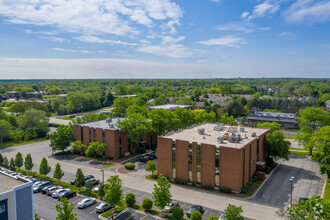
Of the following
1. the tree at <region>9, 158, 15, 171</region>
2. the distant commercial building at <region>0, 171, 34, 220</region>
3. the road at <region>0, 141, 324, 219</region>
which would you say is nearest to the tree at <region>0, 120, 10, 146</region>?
the road at <region>0, 141, 324, 219</region>

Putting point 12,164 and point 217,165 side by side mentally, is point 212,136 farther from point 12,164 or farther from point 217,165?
point 12,164

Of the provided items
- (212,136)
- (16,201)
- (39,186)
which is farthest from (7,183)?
(212,136)

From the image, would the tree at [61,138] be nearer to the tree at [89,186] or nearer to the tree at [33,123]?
the tree at [33,123]

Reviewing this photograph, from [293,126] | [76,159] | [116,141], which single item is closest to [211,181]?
[116,141]

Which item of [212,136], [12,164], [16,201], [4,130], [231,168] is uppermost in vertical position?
[212,136]

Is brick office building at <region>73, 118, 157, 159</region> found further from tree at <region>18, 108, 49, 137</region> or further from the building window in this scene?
the building window

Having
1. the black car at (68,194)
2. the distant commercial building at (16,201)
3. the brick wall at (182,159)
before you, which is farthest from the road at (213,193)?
the distant commercial building at (16,201)

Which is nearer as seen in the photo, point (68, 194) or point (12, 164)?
point (68, 194)
